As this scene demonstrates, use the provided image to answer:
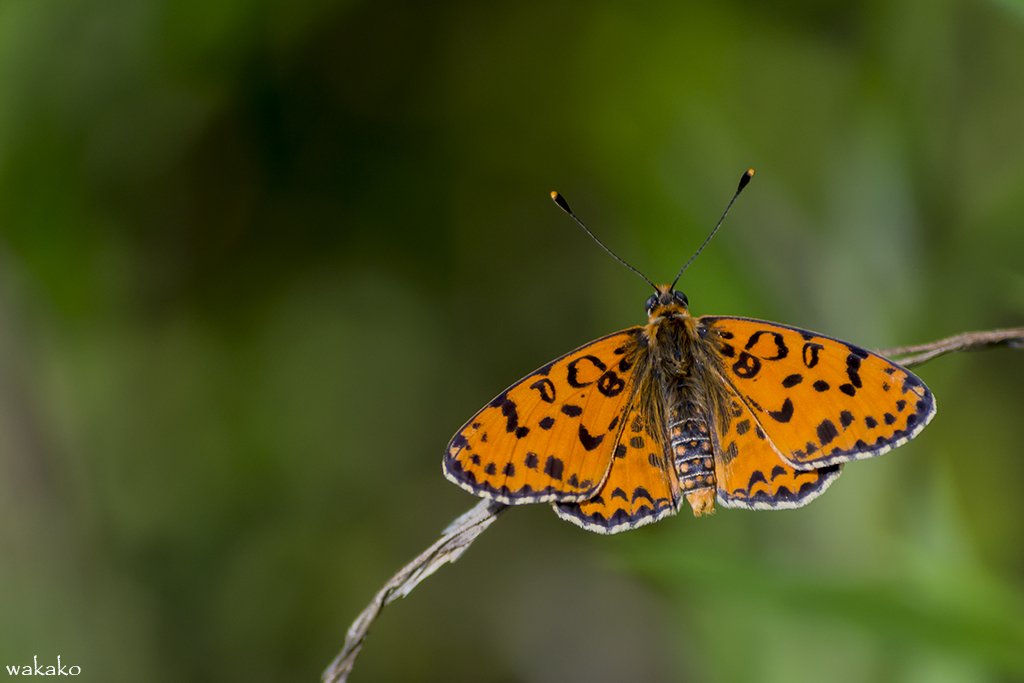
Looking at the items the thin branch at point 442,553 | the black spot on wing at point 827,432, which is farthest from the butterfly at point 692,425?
the thin branch at point 442,553

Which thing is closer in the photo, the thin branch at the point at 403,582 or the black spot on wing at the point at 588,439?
the thin branch at the point at 403,582

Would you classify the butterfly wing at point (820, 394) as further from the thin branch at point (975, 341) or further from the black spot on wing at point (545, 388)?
the black spot on wing at point (545, 388)

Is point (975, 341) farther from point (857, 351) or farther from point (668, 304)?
point (668, 304)

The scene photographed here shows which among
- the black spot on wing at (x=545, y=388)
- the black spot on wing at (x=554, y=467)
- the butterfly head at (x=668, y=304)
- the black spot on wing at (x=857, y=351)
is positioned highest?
the butterfly head at (x=668, y=304)

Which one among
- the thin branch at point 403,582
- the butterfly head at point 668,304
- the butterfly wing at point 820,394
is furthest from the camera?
the butterfly head at point 668,304

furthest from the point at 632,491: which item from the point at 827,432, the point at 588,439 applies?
the point at 827,432

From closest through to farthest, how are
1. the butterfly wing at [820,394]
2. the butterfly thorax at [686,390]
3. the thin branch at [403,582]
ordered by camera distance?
the thin branch at [403,582] → the butterfly wing at [820,394] → the butterfly thorax at [686,390]

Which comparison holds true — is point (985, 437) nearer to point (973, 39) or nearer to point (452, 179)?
point (973, 39)
